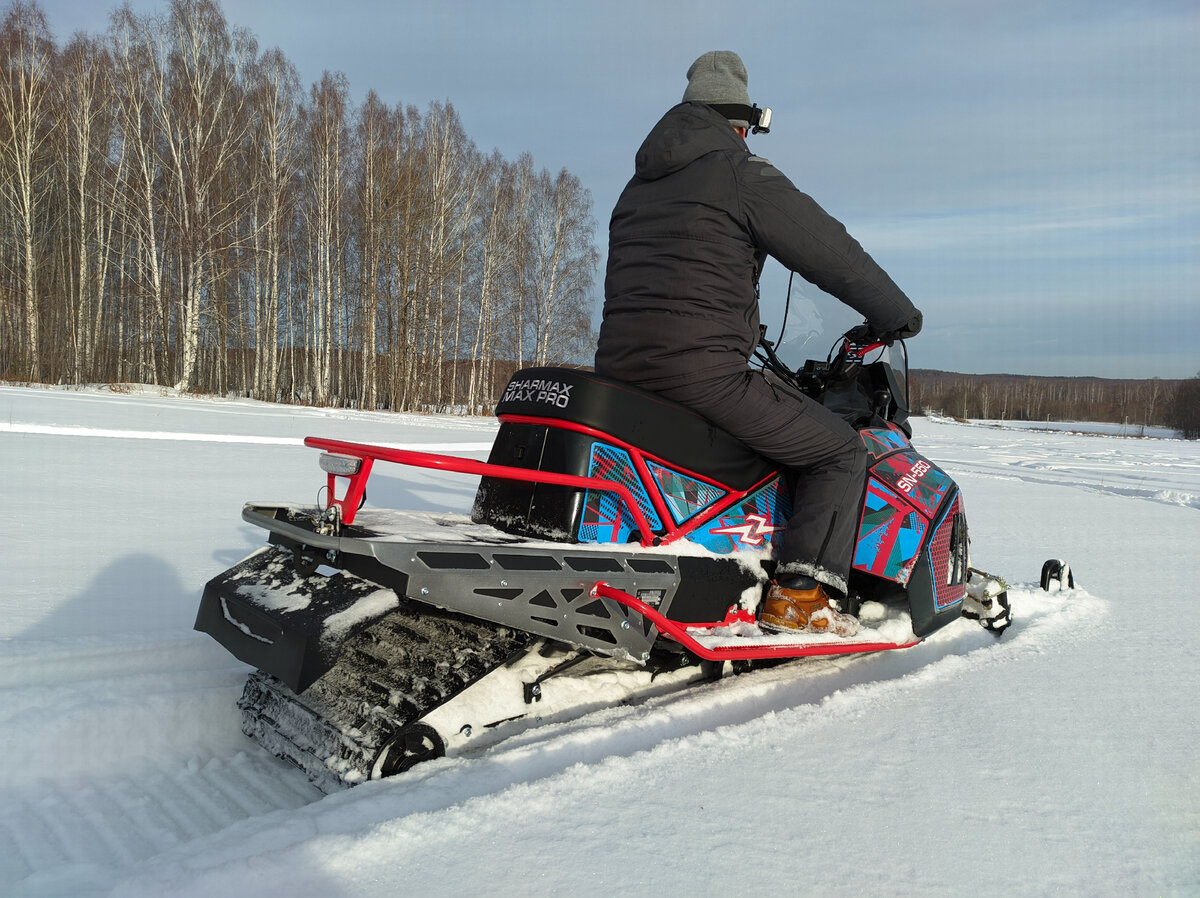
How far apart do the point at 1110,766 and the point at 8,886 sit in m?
2.43

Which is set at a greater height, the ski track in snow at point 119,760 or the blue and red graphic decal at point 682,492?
the blue and red graphic decal at point 682,492

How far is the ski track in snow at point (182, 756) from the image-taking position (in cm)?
164

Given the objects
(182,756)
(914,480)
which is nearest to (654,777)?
(182,756)

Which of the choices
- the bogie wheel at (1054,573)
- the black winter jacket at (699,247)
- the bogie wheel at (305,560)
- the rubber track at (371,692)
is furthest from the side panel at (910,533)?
the bogie wheel at (305,560)

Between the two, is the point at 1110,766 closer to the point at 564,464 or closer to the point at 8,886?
the point at 564,464

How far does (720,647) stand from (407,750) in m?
0.92

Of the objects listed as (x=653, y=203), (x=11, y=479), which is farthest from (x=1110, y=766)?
(x=11, y=479)

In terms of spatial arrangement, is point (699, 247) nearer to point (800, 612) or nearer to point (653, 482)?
point (653, 482)

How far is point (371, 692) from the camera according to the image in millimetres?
1933

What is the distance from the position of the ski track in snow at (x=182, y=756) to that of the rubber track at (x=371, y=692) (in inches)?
3.5

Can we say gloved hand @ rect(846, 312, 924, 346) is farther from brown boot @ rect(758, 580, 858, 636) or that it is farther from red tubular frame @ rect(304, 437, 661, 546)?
red tubular frame @ rect(304, 437, 661, 546)

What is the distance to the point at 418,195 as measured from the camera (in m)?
24.0

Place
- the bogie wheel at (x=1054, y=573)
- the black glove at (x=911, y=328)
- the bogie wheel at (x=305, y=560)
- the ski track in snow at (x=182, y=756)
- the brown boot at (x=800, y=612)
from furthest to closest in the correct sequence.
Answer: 1. the bogie wheel at (x=1054, y=573)
2. the black glove at (x=911, y=328)
3. the brown boot at (x=800, y=612)
4. the bogie wheel at (x=305, y=560)
5. the ski track in snow at (x=182, y=756)

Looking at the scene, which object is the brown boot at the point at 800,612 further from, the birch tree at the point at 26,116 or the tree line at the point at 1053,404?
the tree line at the point at 1053,404
